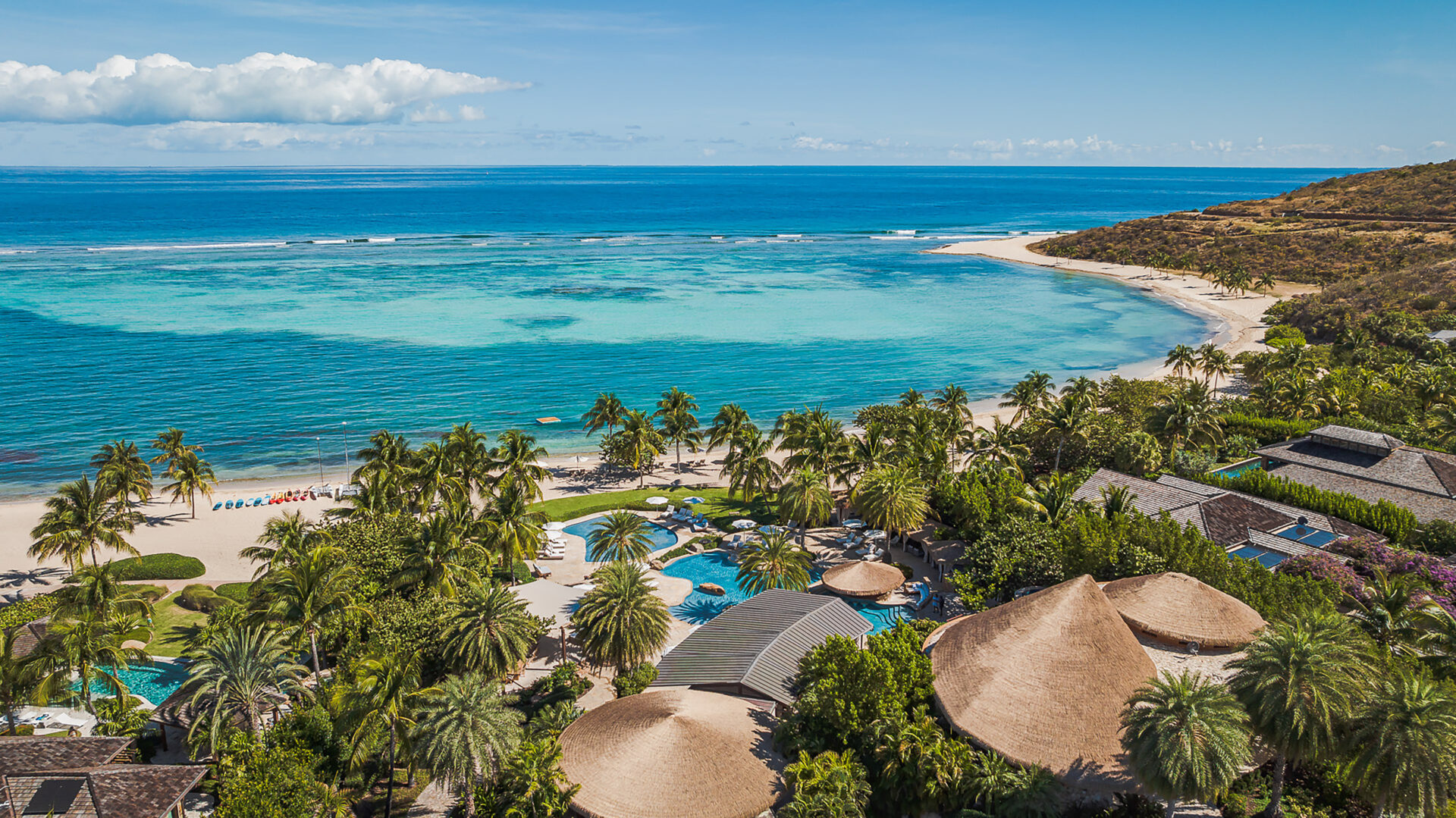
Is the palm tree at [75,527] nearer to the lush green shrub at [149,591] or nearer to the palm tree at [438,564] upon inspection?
the lush green shrub at [149,591]

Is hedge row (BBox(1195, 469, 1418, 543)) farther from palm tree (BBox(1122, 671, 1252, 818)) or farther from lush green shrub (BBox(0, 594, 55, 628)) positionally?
lush green shrub (BBox(0, 594, 55, 628))

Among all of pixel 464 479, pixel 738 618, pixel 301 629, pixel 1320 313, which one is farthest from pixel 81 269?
pixel 1320 313

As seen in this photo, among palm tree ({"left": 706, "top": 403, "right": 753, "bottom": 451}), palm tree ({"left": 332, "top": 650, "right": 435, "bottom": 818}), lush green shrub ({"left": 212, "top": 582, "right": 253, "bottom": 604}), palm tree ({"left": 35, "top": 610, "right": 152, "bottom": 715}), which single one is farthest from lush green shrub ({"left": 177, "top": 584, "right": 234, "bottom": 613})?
palm tree ({"left": 706, "top": 403, "right": 753, "bottom": 451})

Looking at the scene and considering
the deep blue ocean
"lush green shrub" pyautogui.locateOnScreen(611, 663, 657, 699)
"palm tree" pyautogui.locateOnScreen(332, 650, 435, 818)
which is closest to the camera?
"palm tree" pyautogui.locateOnScreen(332, 650, 435, 818)

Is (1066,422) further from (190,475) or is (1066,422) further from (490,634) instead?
(190,475)

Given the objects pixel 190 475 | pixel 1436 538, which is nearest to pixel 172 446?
pixel 190 475

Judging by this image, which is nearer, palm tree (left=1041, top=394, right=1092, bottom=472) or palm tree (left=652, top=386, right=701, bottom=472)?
palm tree (left=1041, top=394, right=1092, bottom=472)

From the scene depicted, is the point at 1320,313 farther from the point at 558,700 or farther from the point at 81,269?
the point at 81,269
